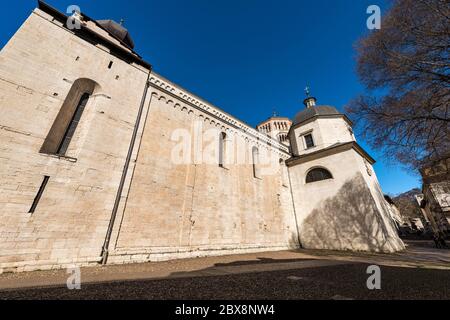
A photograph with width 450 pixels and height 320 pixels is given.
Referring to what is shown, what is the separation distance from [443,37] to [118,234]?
14043 millimetres

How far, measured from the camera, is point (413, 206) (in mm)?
49875

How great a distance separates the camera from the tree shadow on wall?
12.4 m

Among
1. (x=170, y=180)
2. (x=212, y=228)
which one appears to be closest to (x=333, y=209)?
(x=212, y=228)

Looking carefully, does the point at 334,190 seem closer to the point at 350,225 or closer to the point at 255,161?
the point at 350,225

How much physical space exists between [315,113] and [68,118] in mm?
19828

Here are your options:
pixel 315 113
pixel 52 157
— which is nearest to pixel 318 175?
pixel 315 113

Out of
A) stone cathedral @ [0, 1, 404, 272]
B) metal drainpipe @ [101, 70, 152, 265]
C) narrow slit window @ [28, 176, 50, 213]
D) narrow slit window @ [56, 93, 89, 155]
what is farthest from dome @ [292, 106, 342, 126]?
narrow slit window @ [28, 176, 50, 213]

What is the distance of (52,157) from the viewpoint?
673 centimetres

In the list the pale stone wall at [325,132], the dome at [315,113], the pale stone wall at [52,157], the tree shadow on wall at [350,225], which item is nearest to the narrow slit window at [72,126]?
the pale stone wall at [52,157]

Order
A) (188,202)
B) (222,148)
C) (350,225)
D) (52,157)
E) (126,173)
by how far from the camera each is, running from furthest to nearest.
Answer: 1. (222,148)
2. (350,225)
3. (188,202)
4. (126,173)
5. (52,157)

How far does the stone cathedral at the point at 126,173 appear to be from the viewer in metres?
6.27

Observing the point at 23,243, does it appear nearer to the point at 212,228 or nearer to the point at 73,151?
the point at 73,151

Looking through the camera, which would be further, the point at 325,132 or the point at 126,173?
the point at 325,132
